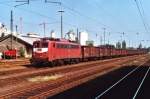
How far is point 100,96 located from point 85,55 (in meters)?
46.1

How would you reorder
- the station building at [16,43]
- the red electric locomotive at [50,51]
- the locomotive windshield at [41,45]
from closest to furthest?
the red electric locomotive at [50,51] → the locomotive windshield at [41,45] → the station building at [16,43]

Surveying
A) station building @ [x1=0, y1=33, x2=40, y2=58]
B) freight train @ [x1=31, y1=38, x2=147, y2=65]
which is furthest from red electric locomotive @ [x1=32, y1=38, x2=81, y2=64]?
station building @ [x1=0, y1=33, x2=40, y2=58]

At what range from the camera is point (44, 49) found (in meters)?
42.3

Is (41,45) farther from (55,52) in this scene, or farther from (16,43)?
(16,43)

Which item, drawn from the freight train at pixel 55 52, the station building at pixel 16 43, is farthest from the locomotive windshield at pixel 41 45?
the station building at pixel 16 43

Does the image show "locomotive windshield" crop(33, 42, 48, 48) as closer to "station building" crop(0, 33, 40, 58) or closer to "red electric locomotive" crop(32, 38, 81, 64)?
"red electric locomotive" crop(32, 38, 81, 64)

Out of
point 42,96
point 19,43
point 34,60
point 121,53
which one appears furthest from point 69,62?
point 121,53

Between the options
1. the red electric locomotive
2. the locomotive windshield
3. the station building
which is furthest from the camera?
the station building

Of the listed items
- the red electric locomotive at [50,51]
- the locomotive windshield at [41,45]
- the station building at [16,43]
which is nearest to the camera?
the red electric locomotive at [50,51]

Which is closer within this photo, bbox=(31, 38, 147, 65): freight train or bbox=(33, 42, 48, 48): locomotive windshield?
bbox=(31, 38, 147, 65): freight train

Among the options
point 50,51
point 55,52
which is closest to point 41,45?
point 50,51

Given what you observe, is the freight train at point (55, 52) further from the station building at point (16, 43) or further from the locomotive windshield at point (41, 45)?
the station building at point (16, 43)

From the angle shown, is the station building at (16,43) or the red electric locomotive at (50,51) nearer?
the red electric locomotive at (50,51)

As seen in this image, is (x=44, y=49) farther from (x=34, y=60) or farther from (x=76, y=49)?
(x=76, y=49)
